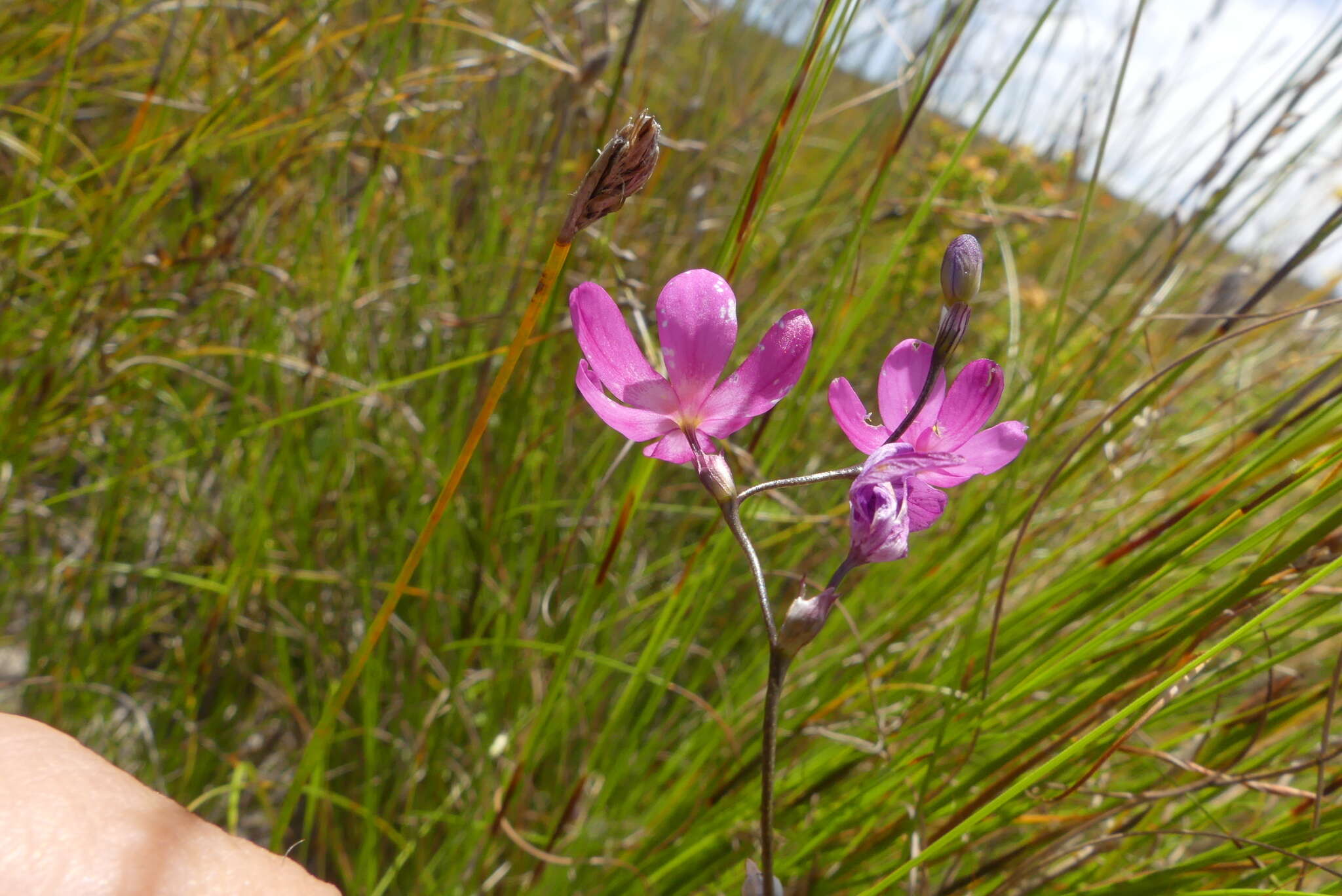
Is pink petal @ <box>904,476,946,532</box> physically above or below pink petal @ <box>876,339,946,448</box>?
below

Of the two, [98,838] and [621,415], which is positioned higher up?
[621,415]

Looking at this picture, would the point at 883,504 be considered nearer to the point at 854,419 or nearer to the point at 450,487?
the point at 854,419

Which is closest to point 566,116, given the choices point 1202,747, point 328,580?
point 328,580

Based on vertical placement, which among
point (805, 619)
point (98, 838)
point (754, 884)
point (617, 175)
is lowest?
point (98, 838)

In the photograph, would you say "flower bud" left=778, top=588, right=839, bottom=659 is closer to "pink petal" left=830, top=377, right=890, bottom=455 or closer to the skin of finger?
"pink petal" left=830, top=377, right=890, bottom=455

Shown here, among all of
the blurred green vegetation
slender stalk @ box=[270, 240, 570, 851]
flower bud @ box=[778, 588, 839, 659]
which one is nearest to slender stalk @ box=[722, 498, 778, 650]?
flower bud @ box=[778, 588, 839, 659]

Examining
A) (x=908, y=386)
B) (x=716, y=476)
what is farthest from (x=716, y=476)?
(x=908, y=386)

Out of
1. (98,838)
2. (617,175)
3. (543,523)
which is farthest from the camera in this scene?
(543,523)
